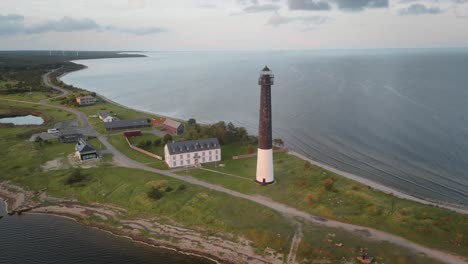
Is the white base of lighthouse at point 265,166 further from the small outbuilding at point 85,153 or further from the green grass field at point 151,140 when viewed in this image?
the small outbuilding at point 85,153

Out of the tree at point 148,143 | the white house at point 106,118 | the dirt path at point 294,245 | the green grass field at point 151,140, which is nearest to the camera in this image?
the dirt path at point 294,245

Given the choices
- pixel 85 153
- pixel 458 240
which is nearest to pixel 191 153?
pixel 85 153

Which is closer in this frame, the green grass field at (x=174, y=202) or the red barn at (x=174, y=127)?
the green grass field at (x=174, y=202)

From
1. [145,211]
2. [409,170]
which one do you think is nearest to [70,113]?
[145,211]

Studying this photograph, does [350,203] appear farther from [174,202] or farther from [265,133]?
[174,202]

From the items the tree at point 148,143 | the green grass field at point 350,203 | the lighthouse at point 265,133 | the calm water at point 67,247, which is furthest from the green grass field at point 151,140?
the calm water at point 67,247

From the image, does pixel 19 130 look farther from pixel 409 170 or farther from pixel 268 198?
Answer: pixel 409 170

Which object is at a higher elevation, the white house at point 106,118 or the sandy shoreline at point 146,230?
the white house at point 106,118
